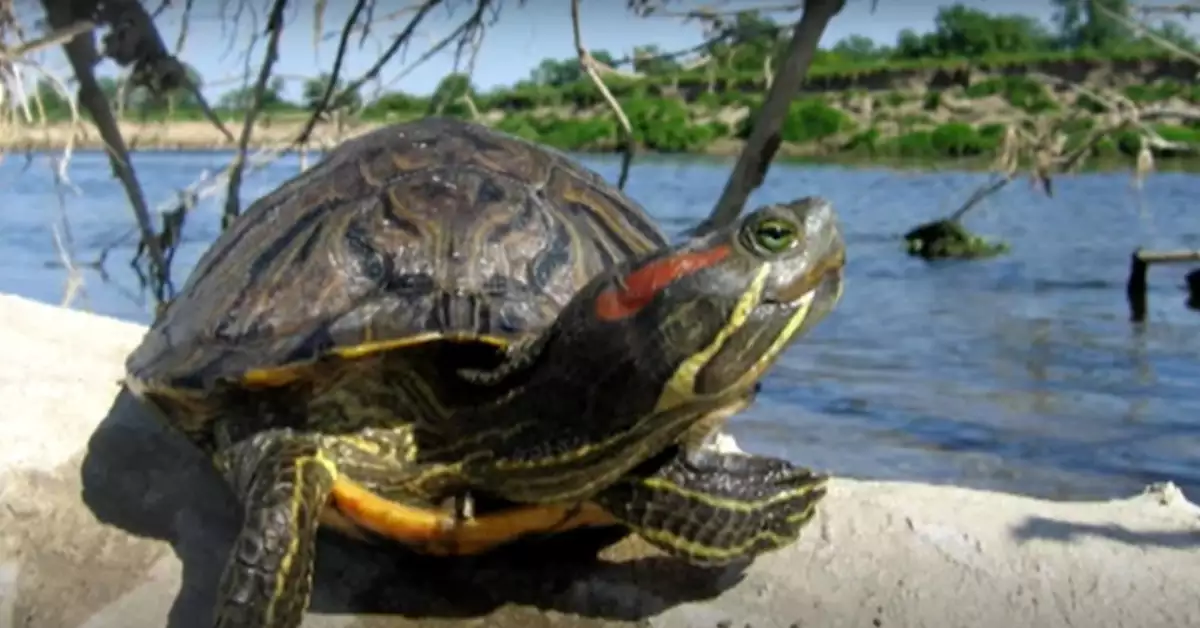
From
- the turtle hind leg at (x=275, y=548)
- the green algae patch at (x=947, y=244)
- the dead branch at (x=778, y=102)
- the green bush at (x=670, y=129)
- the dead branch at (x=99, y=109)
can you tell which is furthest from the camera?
the green bush at (x=670, y=129)

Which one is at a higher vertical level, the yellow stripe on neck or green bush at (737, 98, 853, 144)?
the yellow stripe on neck

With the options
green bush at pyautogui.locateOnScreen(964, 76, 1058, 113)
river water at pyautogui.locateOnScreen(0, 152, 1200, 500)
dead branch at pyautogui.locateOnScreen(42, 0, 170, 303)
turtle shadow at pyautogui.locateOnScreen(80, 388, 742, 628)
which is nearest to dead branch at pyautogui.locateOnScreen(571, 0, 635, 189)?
river water at pyautogui.locateOnScreen(0, 152, 1200, 500)

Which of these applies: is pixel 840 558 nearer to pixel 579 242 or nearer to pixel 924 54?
pixel 579 242

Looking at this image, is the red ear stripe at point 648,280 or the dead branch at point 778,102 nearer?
the red ear stripe at point 648,280

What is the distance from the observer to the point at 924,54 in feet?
90.2

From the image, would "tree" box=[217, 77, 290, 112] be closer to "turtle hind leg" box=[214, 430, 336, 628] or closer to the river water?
the river water

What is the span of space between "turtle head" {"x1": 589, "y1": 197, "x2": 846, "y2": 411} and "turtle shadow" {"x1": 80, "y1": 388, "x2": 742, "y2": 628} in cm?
64

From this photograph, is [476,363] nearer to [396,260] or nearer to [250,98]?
[396,260]

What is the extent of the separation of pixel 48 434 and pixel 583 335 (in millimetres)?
1494

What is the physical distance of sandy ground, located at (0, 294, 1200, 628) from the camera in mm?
2480

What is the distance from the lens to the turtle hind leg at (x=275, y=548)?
83.0 inches

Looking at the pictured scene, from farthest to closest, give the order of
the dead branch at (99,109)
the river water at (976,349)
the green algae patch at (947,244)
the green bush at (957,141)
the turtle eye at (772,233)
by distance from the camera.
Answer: the green bush at (957,141) → the green algae patch at (947,244) → the river water at (976,349) → the dead branch at (99,109) → the turtle eye at (772,233)

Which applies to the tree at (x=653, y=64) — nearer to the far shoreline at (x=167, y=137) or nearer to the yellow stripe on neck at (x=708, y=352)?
the far shoreline at (x=167, y=137)

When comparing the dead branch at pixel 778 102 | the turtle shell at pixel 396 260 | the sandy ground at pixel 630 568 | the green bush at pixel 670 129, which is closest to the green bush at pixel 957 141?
the green bush at pixel 670 129
